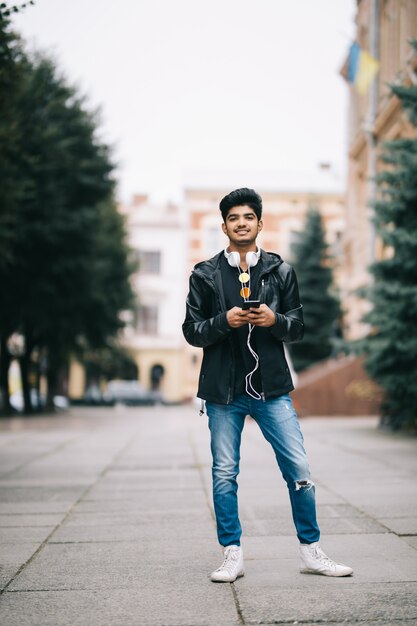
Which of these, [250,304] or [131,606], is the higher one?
[250,304]

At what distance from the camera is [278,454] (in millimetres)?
4453

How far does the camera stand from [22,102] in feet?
67.2

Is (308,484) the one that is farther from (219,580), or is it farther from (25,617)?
(25,617)

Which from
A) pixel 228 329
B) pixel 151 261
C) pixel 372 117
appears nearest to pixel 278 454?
pixel 228 329

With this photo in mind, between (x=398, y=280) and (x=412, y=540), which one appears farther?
(x=398, y=280)

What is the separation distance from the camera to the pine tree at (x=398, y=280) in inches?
528

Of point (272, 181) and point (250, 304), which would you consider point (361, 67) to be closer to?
point (250, 304)

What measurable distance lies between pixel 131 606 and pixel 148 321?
55140 mm

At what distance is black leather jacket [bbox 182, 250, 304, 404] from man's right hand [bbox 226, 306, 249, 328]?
50 millimetres

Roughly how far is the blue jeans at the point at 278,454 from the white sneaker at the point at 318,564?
0.05 metres

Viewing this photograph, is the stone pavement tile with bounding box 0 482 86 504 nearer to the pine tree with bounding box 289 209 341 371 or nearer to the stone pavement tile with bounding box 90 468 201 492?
the stone pavement tile with bounding box 90 468 201 492

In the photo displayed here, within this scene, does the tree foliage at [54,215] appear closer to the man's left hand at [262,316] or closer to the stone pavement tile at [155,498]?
the stone pavement tile at [155,498]

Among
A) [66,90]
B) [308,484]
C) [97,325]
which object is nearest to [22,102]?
[66,90]

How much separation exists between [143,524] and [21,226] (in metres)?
16.4
